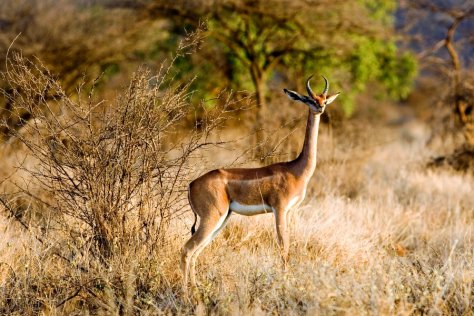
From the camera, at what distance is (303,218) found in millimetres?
8359

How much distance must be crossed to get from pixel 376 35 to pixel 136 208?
1167 cm

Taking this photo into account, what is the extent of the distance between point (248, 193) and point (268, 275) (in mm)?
744

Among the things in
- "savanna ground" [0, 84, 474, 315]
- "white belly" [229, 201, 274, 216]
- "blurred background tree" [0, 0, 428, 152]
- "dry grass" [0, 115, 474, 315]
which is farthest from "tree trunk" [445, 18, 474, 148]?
"white belly" [229, 201, 274, 216]

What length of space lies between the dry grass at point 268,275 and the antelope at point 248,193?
27 cm

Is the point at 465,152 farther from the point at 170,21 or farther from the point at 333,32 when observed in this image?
the point at 170,21

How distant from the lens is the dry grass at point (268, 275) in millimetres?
5109

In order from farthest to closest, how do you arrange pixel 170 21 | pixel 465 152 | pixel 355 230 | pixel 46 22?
pixel 170 21, pixel 46 22, pixel 465 152, pixel 355 230

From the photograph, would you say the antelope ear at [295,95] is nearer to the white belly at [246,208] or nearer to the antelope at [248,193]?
the antelope at [248,193]

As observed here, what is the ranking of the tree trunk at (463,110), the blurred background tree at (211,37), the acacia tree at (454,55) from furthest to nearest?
the blurred background tree at (211,37) < the acacia tree at (454,55) < the tree trunk at (463,110)

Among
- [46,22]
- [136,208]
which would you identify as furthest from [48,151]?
[46,22]

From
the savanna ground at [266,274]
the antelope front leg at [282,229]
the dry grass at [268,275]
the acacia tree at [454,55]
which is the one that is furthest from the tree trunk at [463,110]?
the antelope front leg at [282,229]

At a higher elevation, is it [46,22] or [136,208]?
[46,22]

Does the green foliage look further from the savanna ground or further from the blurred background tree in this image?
the savanna ground

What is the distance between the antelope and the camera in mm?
5840
